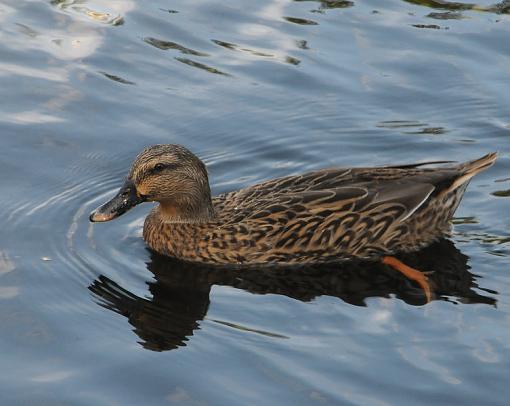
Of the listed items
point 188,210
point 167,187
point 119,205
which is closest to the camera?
point 119,205

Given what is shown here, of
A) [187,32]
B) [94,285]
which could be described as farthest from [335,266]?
[187,32]

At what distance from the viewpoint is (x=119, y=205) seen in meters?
11.1

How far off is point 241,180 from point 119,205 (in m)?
1.86

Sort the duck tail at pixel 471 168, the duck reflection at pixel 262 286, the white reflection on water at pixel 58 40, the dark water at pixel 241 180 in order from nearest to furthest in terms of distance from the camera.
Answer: the dark water at pixel 241 180 < the duck reflection at pixel 262 286 < the duck tail at pixel 471 168 < the white reflection on water at pixel 58 40

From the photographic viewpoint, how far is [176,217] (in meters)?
11.6

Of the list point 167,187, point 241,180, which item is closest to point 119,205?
point 167,187

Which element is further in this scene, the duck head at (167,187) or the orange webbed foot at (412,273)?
the duck head at (167,187)

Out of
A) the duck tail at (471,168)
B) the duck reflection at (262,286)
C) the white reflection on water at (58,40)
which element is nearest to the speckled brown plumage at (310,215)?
the duck tail at (471,168)

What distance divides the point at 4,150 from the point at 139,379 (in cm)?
436

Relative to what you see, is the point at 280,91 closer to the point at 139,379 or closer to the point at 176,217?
the point at 176,217

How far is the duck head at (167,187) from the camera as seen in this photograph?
11.1 metres

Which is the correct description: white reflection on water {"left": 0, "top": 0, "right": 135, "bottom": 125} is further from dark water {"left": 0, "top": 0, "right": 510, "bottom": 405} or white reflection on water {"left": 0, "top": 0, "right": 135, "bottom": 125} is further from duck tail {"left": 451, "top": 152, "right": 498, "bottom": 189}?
duck tail {"left": 451, "top": 152, "right": 498, "bottom": 189}

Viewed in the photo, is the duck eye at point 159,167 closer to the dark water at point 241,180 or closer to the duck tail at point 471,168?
the dark water at point 241,180

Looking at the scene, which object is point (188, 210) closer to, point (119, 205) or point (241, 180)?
point (119, 205)
